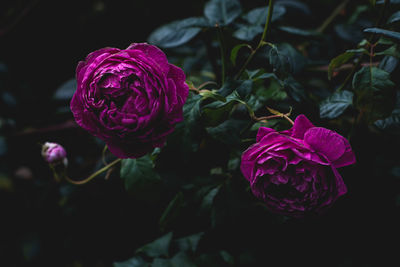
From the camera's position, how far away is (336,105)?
743mm

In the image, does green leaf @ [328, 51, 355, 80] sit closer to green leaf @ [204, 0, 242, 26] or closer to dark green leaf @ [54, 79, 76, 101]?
green leaf @ [204, 0, 242, 26]

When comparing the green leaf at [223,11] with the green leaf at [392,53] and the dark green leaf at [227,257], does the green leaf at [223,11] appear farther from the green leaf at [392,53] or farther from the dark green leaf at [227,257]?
the dark green leaf at [227,257]

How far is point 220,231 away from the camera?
3.07ft

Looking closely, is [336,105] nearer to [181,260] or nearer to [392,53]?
[392,53]

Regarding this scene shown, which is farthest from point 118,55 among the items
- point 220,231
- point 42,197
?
point 42,197

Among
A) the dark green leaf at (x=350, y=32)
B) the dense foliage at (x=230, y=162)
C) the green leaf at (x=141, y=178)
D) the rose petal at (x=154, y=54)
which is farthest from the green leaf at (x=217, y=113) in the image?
the dark green leaf at (x=350, y=32)

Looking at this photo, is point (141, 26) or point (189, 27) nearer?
point (189, 27)

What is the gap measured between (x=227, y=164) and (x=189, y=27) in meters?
0.41

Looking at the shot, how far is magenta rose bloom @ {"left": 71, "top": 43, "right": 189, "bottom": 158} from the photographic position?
56 cm

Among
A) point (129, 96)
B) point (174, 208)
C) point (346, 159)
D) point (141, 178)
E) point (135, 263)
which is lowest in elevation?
point (135, 263)

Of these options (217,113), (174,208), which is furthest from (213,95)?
(174,208)

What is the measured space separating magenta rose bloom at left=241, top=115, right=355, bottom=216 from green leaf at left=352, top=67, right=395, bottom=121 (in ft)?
0.42

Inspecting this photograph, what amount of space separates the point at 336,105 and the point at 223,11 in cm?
46

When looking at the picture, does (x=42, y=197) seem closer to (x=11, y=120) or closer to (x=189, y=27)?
(x=11, y=120)
